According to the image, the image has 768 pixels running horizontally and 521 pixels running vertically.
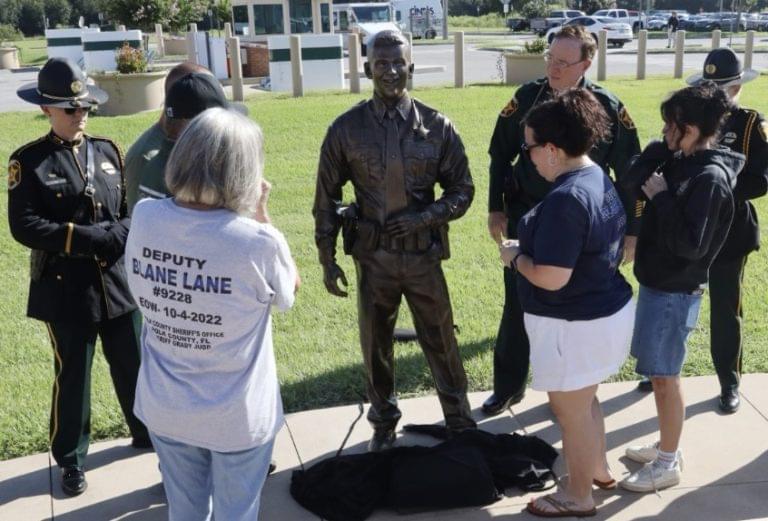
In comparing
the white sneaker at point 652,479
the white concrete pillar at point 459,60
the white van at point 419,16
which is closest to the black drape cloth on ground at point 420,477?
the white sneaker at point 652,479

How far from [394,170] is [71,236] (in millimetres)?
1450

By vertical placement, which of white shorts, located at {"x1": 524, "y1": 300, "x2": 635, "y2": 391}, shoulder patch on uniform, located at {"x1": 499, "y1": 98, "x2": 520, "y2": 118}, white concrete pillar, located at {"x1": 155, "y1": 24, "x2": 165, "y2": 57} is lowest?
white shorts, located at {"x1": 524, "y1": 300, "x2": 635, "y2": 391}

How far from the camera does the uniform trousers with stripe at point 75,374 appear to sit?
388 centimetres

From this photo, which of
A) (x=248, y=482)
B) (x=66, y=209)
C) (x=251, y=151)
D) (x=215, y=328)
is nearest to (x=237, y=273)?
(x=215, y=328)

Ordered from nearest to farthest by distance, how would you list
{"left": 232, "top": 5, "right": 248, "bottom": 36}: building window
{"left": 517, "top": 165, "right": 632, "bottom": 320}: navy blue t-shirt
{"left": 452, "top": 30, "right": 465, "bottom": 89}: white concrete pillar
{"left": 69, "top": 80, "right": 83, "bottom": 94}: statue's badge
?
1. {"left": 517, "top": 165, "right": 632, "bottom": 320}: navy blue t-shirt
2. {"left": 69, "top": 80, "right": 83, "bottom": 94}: statue's badge
3. {"left": 452, "top": 30, "right": 465, "bottom": 89}: white concrete pillar
4. {"left": 232, "top": 5, "right": 248, "bottom": 36}: building window

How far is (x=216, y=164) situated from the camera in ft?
8.04

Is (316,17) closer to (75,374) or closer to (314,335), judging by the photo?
(314,335)

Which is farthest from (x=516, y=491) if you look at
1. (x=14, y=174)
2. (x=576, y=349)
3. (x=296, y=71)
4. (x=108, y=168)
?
(x=296, y=71)

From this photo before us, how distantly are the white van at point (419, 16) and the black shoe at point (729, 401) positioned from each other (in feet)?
129

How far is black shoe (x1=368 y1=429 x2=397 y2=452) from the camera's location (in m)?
4.25

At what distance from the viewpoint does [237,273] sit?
2.47m

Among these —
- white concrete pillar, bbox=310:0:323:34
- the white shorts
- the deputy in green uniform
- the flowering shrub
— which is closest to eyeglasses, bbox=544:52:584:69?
the deputy in green uniform

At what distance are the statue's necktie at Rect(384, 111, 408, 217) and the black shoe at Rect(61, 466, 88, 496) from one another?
1.92 meters

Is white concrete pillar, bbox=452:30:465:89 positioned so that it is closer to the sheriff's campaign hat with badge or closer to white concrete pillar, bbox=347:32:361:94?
white concrete pillar, bbox=347:32:361:94
